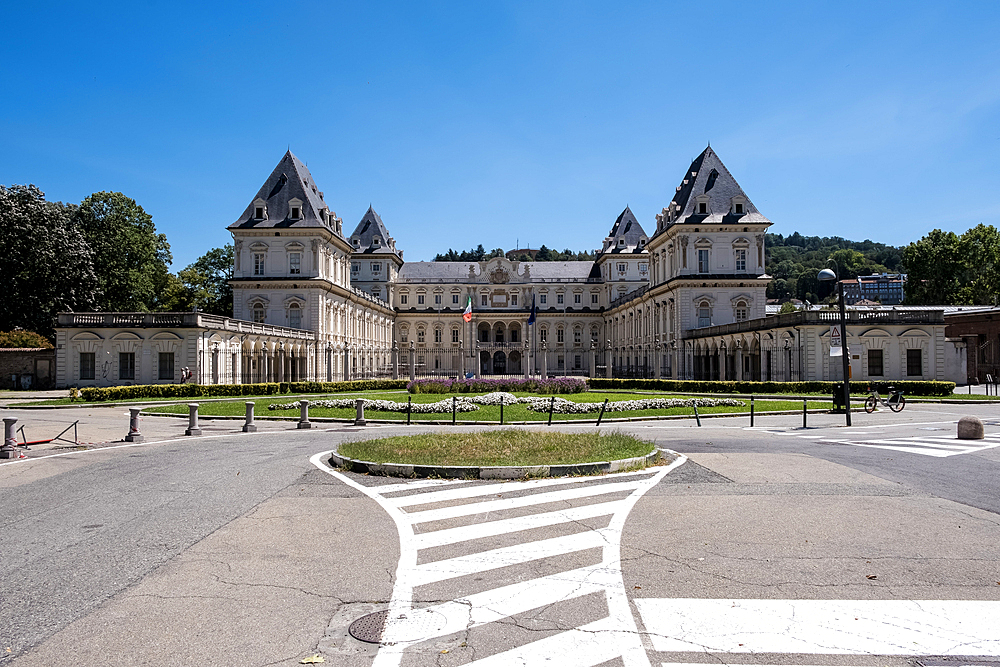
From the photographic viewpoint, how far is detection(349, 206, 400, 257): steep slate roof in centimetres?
9306

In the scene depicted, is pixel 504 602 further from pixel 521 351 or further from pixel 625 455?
pixel 521 351

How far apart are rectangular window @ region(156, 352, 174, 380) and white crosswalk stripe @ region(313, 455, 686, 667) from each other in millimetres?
36376

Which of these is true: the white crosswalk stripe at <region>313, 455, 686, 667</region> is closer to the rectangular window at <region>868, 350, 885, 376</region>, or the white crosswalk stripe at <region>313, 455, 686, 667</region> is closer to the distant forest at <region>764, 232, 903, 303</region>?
the rectangular window at <region>868, 350, 885, 376</region>

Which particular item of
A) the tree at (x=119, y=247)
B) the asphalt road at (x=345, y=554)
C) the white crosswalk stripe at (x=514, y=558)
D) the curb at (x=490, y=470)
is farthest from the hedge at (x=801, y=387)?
the tree at (x=119, y=247)

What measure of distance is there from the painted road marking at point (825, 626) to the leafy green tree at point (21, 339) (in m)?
59.1

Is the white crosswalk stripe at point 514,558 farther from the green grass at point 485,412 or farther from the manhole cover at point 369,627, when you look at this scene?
the green grass at point 485,412

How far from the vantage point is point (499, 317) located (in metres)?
97.9

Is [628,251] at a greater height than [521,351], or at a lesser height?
greater

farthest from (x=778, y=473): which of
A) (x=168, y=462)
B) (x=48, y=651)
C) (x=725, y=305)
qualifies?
(x=725, y=305)

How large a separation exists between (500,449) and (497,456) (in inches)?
29.3

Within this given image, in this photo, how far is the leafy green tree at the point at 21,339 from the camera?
50.6 meters


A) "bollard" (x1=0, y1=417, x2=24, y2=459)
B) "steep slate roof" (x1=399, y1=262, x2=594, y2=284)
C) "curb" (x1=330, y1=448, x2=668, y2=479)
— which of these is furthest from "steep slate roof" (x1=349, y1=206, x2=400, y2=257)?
"curb" (x1=330, y1=448, x2=668, y2=479)

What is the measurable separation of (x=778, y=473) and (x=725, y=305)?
165 feet

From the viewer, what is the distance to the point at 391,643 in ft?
16.1
